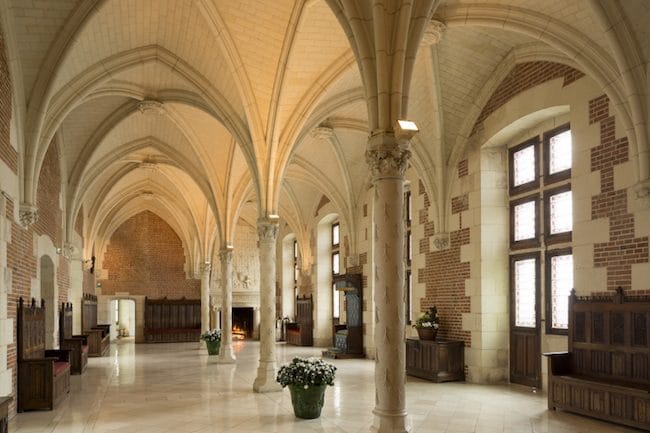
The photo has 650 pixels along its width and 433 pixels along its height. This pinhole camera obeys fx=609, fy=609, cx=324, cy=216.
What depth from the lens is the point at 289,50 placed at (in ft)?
33.6

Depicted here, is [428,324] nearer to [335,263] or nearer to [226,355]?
[226,355]

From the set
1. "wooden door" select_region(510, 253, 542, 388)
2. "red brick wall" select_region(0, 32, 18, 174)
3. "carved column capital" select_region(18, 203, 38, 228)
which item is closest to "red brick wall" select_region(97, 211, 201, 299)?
"carved column capital" select_region(18, 203, 38, 228)

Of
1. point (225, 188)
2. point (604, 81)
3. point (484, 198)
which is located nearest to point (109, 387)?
point (225, 188)

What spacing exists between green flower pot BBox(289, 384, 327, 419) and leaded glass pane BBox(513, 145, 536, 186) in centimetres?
610

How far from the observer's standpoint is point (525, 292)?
12047mm

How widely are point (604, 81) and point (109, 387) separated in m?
10.7

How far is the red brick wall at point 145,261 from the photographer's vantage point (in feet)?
93.6

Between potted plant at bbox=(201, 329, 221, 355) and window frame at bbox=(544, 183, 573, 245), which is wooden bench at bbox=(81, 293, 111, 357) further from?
window frame at bbox=(544, 183, 573, 245)

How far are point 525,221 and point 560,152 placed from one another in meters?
1.65

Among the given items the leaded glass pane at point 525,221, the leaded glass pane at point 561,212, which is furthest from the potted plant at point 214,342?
A: the leaded glass pane at point 561,212

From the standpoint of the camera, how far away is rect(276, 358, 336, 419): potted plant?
28.7 ft

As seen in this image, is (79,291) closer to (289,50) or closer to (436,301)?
(436,301)

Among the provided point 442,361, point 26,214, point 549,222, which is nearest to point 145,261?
point 26,214

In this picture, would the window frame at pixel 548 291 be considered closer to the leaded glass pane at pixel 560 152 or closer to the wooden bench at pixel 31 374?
the leaded glass pane at pixel 560 152
